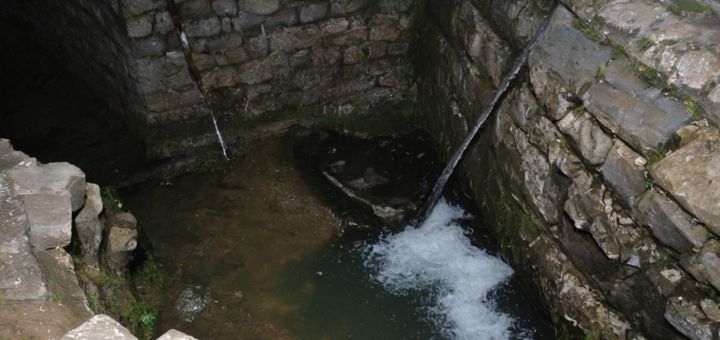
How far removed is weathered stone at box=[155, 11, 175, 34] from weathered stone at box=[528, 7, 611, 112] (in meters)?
2.67

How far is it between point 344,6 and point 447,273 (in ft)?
7.77

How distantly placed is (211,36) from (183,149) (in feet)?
3.33

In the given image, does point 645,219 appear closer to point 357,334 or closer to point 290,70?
point 357,334

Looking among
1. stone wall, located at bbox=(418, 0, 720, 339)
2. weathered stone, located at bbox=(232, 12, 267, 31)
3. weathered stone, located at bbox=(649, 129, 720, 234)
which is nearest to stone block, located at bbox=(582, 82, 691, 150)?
stone wall, located at bbox=(418, 0, 720, 339)

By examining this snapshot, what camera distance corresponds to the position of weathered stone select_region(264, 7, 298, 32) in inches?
191

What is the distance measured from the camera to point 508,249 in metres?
4.13

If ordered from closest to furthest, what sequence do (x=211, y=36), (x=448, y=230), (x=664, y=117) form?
(x=664, y=117)
(x=448, y=230)
(x=211, y=36)

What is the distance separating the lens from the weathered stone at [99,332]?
6.92 ft

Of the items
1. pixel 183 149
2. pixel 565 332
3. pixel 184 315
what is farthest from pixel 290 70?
pixel 565 332

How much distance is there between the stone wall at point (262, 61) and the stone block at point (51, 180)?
1770 mm

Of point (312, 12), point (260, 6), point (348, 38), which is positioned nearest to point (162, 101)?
point (260, 6)

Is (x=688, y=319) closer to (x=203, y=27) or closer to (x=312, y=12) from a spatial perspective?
(x=312, y=12)

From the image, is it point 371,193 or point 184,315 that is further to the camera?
point 371,193

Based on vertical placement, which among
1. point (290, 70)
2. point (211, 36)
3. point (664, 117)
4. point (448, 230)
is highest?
point (664, 117)
